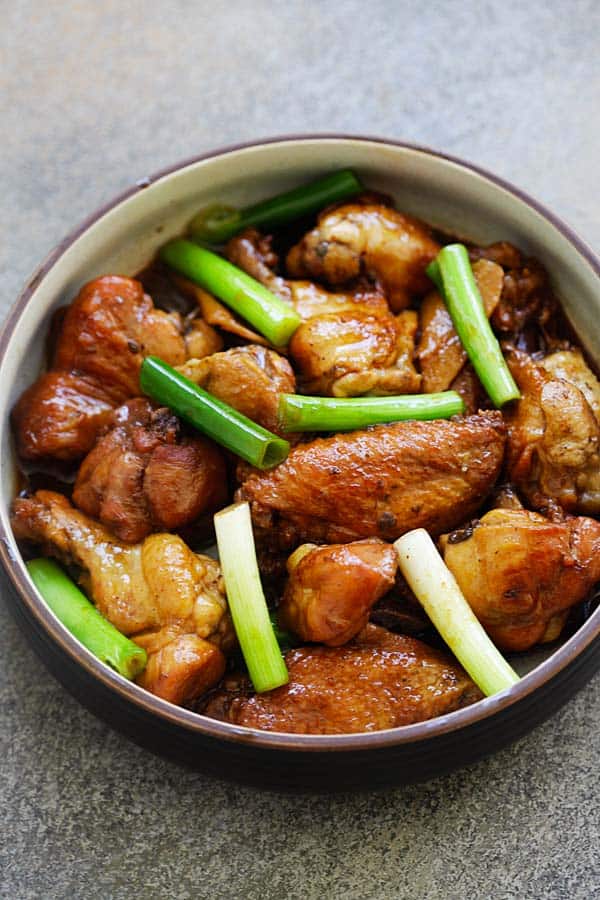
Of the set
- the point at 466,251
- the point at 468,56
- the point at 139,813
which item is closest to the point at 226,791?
the point at 139,813

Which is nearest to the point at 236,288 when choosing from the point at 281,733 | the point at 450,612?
the point at 450,612

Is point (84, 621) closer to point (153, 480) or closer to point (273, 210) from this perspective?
point (153, 480)

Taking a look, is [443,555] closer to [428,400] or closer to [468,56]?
[428,400]

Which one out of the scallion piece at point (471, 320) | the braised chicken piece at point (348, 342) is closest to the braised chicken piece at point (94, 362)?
the braised chicken piece at point (348, 342)

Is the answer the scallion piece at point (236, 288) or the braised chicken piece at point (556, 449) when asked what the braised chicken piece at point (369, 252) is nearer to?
the scallion piece at point (236, 288)

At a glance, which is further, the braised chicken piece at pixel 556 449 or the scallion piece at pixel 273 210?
the scallion piece at pixel 273 210

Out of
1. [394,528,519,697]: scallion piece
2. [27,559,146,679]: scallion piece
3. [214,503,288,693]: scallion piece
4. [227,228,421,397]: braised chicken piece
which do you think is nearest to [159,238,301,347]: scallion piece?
[227,228,421,397]: braised chicken piece
